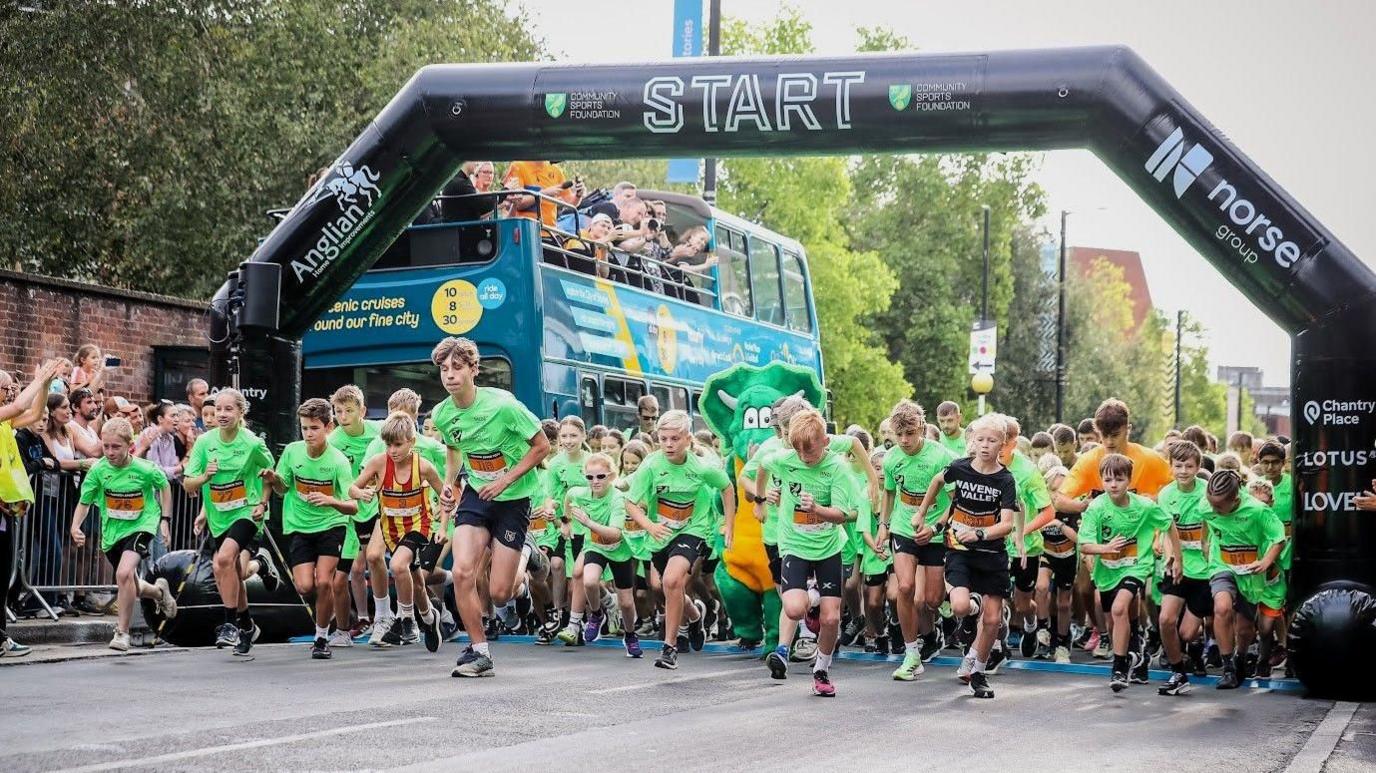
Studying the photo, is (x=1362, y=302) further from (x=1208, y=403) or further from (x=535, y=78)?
(x=1208, y=403)

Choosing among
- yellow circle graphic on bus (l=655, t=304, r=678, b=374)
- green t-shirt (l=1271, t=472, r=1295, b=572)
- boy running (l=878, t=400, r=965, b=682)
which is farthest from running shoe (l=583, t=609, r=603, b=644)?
green t-shirt (l=1271, t=472, r=1295, b=572)

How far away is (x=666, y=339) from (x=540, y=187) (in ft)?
7.77

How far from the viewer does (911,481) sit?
42.5 feet

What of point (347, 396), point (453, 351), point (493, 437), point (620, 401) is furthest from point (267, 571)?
point (620, 401)

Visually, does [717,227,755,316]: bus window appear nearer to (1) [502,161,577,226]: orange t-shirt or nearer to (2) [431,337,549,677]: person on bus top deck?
(1) [502,161,577,226]: orange t-shirt

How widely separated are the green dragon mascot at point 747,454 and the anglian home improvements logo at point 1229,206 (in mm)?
2996

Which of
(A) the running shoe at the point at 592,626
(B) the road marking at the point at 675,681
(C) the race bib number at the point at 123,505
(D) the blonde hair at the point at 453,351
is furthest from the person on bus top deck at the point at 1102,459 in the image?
(C) the race bib number at the point at 123,505

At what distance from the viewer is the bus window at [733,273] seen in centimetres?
2122

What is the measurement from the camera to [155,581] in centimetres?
1368

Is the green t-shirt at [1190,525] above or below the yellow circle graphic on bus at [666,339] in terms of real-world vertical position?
below

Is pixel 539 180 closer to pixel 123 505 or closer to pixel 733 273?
pixel 733 273

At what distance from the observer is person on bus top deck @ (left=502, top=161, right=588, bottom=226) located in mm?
17234

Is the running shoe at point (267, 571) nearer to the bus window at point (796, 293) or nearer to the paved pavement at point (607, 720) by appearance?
the paved pavement at point (607, 720)

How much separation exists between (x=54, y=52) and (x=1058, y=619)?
18.6 meters
